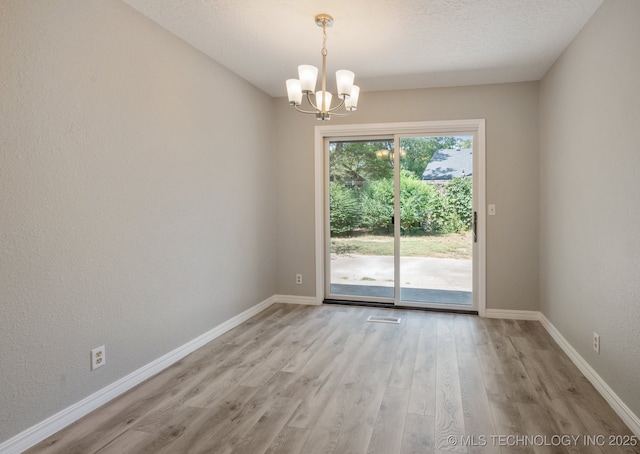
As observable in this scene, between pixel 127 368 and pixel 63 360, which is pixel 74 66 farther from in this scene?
pixel 127 368

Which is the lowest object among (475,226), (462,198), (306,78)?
(475,226)

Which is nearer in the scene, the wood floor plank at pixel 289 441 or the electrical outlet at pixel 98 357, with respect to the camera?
the wood floor plank at pixel 289 441

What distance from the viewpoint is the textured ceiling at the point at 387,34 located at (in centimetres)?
259

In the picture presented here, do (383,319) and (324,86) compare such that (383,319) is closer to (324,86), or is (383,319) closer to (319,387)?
(319,387)

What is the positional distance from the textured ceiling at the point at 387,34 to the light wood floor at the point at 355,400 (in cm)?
252

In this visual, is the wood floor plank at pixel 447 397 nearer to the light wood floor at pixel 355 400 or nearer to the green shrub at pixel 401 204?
the light wood floor at pixel 355 400

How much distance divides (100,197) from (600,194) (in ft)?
10.4

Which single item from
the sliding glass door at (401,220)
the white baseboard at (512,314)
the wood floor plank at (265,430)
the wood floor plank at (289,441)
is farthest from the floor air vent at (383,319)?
the wood floor plank at (289,441)

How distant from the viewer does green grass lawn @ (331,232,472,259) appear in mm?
4434

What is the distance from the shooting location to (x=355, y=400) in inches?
95.3

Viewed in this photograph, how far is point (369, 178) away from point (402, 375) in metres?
2.52

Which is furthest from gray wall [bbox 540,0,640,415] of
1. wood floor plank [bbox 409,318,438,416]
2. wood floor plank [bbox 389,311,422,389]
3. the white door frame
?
wood floor plank [bbox 389,311,422,389]

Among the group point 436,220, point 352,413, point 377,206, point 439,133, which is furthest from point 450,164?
point 352,413

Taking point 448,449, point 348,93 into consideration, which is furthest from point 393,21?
point 448,449
